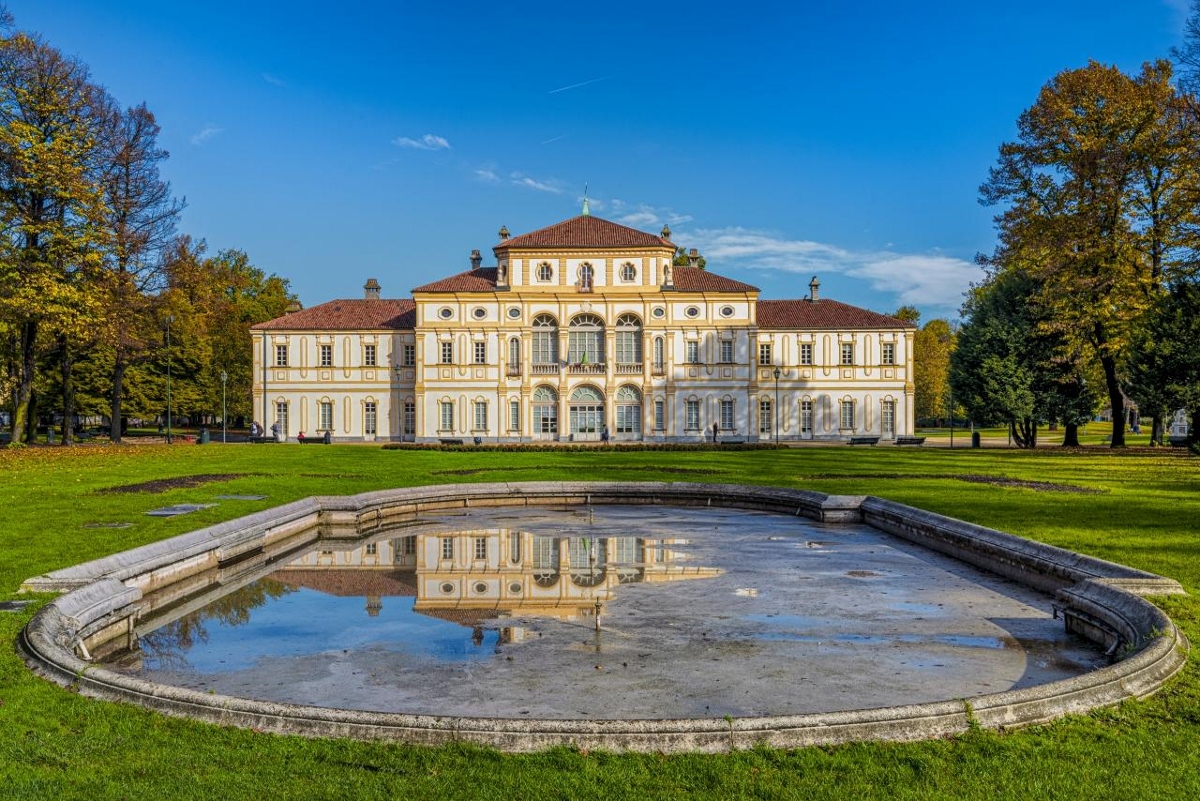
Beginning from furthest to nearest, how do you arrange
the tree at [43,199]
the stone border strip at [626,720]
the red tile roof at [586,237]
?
the red tile roof at [586,237] < the tree at [43,199] < the stone border strip at [626,720]

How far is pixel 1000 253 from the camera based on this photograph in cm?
4309

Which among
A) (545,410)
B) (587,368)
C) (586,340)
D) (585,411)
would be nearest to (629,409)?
(585,411)

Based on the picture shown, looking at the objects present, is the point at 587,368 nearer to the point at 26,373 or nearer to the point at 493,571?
the point at 26,373

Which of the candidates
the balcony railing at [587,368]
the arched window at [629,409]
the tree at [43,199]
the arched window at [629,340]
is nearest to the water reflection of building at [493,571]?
the tree at [43,199]

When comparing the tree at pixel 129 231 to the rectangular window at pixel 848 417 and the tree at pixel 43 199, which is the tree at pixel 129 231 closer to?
the tree at pixel 43 199

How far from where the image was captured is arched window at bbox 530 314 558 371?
57062 mm

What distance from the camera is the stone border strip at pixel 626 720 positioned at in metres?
5.76

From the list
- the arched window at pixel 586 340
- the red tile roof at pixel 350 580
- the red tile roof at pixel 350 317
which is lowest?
the red tile roof at pixel 350 580

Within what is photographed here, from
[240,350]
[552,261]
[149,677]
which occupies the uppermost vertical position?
[552,261]

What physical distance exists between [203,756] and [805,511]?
647 inches

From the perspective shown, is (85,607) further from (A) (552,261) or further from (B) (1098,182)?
(A) (552,261)

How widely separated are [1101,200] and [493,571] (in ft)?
114

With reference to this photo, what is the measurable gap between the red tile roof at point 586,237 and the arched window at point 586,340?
15.3ft

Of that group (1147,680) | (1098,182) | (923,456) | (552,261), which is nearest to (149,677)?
(1147,680)
